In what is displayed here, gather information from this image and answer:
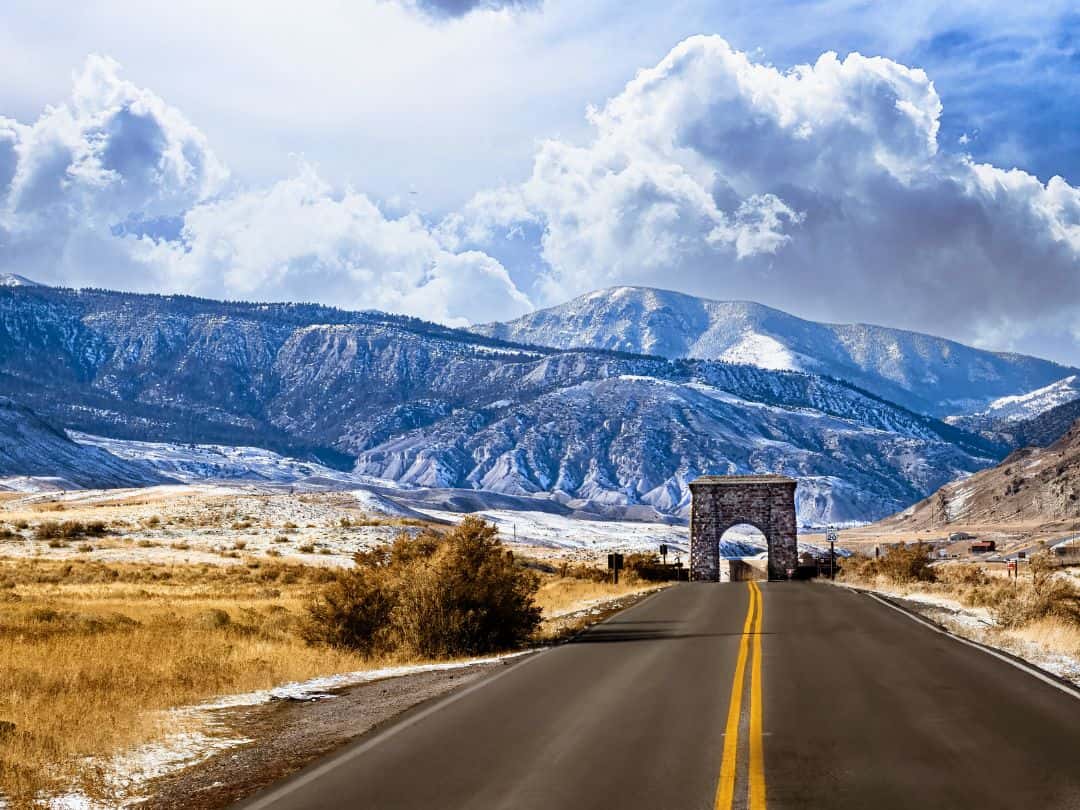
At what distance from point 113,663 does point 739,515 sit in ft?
146

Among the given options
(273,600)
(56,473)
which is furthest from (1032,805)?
(56,473)

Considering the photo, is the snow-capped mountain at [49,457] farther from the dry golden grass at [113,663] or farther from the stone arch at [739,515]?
the dry golden grass at [113,663]

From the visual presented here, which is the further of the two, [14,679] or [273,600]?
[273,600]

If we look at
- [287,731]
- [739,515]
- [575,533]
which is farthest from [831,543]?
[575,533]

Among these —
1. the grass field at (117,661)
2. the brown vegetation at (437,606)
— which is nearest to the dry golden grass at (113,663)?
the grass field at (117,661)

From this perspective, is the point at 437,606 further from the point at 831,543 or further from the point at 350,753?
the point at 831,543

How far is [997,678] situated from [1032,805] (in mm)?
6768

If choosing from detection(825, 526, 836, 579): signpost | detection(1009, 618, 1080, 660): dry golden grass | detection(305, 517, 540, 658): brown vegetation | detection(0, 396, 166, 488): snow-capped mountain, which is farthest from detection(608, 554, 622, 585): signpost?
detection(0, 396, 166, 488): snow-capped mountain

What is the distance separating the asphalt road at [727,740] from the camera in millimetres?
8398

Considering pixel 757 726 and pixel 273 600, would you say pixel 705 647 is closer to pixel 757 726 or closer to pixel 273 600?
pixel 757 726

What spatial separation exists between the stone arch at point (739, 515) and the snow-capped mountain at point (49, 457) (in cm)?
12817

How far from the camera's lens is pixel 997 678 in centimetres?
1424

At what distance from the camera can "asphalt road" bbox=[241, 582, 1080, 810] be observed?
840cm

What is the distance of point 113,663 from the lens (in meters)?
17.0
